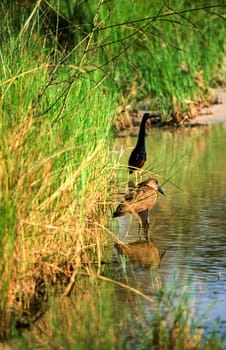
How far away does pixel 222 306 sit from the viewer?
22.8 ft

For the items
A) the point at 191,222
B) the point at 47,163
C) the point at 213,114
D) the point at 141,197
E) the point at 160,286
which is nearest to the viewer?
the point at 47,163

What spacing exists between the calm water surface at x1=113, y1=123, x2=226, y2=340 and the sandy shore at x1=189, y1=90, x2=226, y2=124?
173 centimetres

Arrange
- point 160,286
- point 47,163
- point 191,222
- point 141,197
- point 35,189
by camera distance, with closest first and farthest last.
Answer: point 35,189 < point 47,163 < point 160,286 < point 141,197 < point 191,222

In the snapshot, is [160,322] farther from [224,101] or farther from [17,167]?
[224,101]

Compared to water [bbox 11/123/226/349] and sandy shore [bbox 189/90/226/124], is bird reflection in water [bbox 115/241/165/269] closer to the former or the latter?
water [bbox 11/123/226/349]

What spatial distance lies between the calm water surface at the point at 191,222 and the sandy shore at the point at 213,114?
173cm

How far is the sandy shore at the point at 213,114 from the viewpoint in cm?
1850

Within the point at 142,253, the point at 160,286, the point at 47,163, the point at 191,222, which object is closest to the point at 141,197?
the point at 191,222

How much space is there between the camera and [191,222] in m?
10.1

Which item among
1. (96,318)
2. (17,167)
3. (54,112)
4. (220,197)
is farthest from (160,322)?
(220,197)

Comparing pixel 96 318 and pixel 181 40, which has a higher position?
pixel 181 40

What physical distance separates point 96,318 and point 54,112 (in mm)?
2166

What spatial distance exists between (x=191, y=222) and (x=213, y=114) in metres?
9.17

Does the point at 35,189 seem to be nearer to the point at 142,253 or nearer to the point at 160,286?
the point at 160,286
